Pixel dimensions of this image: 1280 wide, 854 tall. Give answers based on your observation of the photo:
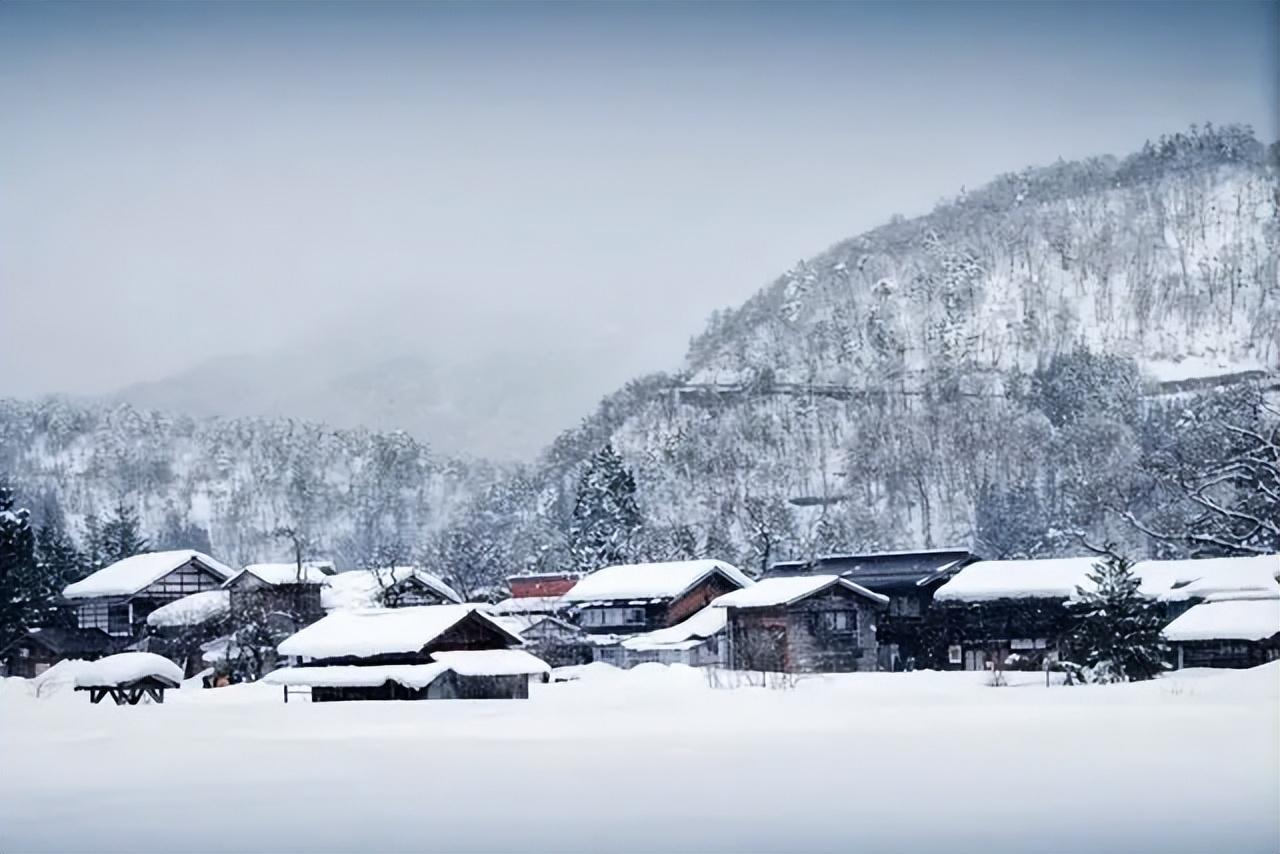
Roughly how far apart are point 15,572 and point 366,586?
22.3 feet

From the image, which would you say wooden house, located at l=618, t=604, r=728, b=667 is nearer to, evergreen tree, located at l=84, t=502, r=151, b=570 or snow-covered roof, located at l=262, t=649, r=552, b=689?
snow-covered roof, located at l=262, t=649, r=552, b=689

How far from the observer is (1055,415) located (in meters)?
49.3

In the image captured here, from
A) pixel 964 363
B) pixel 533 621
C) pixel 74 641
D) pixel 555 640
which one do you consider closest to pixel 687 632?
pixel 555 640

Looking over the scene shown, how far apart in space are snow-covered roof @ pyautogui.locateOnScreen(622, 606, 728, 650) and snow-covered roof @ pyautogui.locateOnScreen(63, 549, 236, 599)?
27.7 ft

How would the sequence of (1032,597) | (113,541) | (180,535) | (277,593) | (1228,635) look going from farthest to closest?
(180,535) < (113,541) < (277,593) < (1032,597) < (1228,635)

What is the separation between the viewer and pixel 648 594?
101 ft

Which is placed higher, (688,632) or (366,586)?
(366,586)

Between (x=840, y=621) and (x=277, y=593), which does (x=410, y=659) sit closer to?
(x=277, y=593)

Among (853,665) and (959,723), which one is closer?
(959,723)

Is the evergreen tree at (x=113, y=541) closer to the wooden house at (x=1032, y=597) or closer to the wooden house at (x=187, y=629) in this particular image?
the wooden house at (x=187, y=629)

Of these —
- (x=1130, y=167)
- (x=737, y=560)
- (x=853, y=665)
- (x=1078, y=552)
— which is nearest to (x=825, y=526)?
(x=737, y=560)

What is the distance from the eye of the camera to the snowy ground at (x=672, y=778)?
8.98 meters

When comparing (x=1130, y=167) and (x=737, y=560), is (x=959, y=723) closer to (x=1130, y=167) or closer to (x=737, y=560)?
(x=737, y=560)

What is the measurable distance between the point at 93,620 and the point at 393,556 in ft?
19.6
